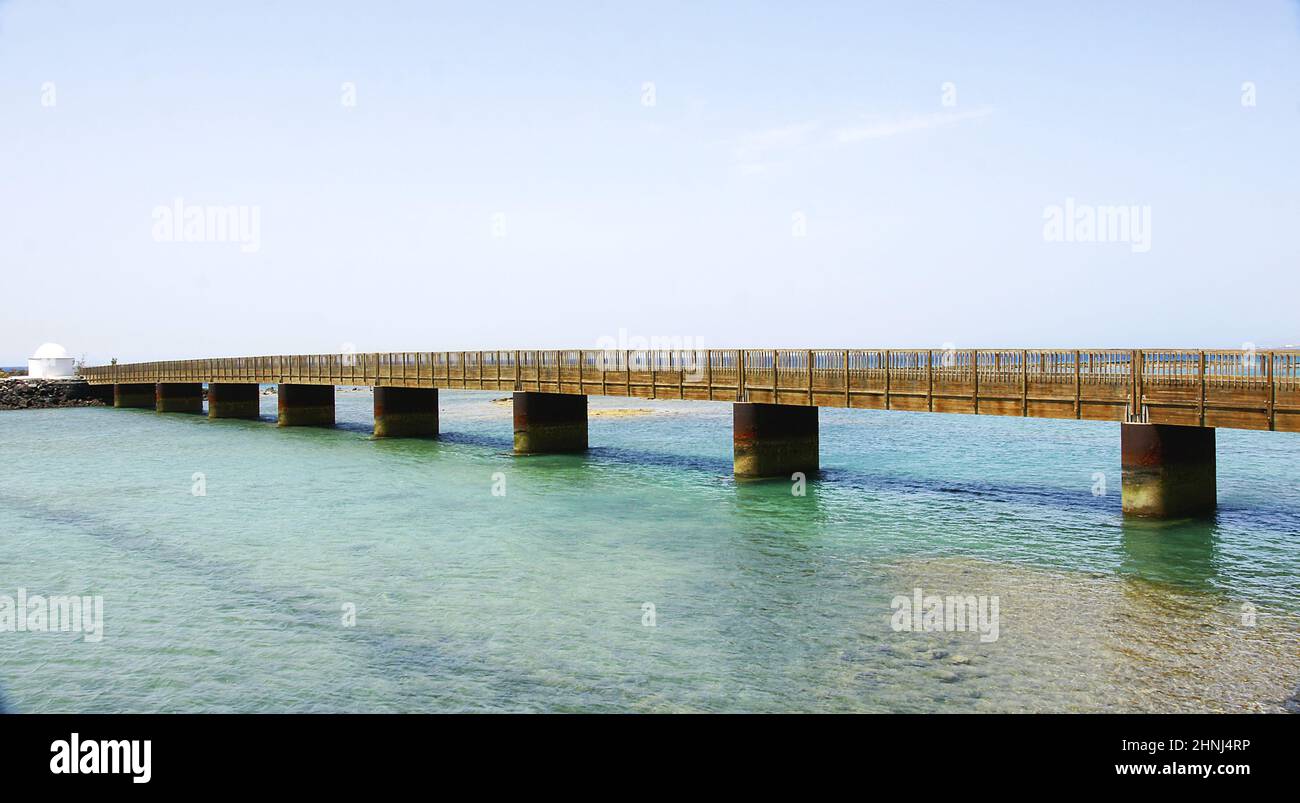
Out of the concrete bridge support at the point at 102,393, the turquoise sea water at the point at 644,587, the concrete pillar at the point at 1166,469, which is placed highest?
the concrete bridge support at the point at 102,393

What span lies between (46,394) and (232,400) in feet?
133

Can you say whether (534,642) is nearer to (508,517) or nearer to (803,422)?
(508,517)

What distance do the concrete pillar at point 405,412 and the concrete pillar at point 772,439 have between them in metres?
27.9

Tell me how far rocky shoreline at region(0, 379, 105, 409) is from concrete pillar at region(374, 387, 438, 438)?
201ft

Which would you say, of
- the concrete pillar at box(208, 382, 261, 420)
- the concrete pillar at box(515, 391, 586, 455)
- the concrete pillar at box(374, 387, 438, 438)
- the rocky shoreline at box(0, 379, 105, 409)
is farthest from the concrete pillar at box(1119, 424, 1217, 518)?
the rocky shoreline at box(0, 379, 105, 409)

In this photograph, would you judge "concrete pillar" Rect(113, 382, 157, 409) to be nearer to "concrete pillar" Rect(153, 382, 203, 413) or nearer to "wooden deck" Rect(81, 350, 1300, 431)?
"concrete pillar" Rect(153, 382, 203, 413)

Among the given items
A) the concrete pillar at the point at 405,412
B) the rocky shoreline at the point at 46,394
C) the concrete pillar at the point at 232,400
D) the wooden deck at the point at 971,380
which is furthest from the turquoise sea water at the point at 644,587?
the rocky shoreline at the point at 46,394

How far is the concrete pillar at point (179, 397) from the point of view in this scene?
9075 cm

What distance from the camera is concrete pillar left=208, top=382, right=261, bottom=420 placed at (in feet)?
264

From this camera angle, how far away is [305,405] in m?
72.9

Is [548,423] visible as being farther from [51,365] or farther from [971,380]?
[51,365]

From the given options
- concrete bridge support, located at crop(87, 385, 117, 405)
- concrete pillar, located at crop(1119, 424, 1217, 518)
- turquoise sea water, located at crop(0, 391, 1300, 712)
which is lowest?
turquoise sea water, located at crop(0, 391, 1300, 712)

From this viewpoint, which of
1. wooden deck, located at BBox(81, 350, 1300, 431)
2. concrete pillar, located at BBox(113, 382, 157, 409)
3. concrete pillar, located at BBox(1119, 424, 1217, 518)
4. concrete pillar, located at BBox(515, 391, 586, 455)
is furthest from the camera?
concrete pillar, located at BBox(113, 382, 157, 409)

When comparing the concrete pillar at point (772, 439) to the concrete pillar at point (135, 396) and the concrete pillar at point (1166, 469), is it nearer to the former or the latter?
the concrete pillar at point (1166, 469)
